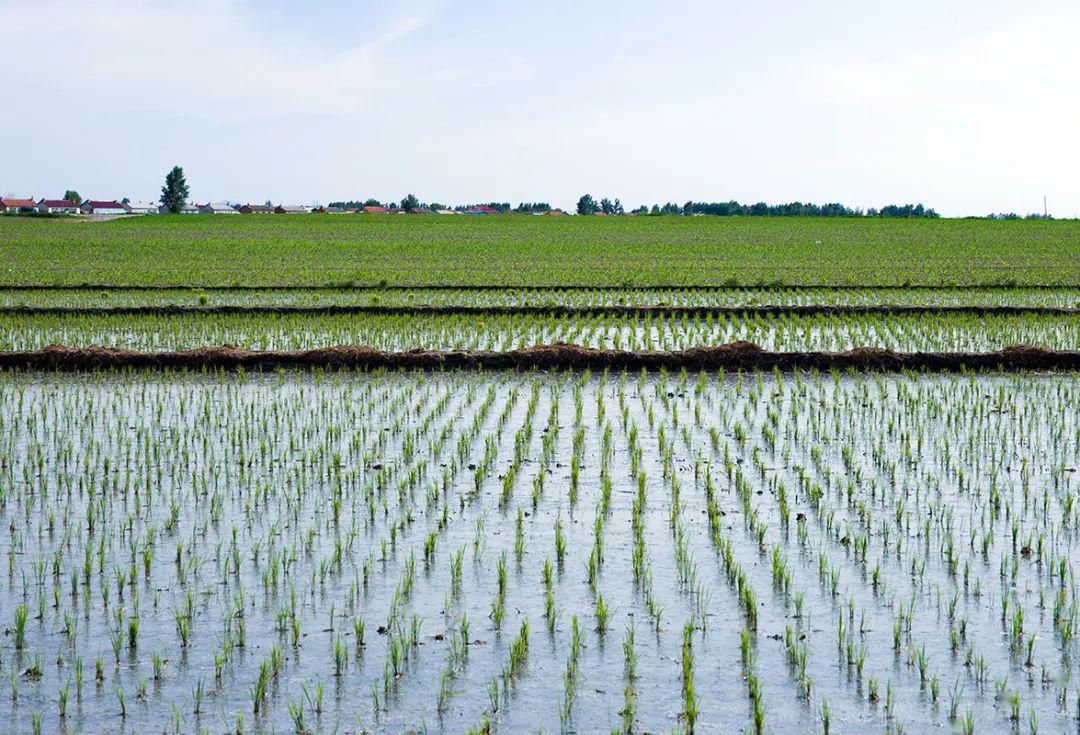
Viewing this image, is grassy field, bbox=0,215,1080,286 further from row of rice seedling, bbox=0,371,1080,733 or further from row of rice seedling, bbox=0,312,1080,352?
row of rice seedling, bbox=0,371,1080,733

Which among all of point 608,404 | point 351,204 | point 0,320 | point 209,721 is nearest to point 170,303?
point 0,320

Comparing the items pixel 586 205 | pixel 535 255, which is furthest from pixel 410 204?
pixel 535 255

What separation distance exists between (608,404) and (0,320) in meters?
8.51

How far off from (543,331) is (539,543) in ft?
25.5

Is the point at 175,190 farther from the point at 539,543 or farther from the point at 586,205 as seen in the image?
the point at 539,543

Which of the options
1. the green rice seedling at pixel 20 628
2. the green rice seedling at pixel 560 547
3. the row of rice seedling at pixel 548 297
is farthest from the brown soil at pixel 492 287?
the green rice seedling at pixel 20 628

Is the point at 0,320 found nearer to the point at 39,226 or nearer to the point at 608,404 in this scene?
the point at 608,404

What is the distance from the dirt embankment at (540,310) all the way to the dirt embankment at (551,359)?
12.2 feet

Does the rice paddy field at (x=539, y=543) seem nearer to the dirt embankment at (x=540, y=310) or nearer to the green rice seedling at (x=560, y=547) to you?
the green rice seedling at (x=560, y=547)

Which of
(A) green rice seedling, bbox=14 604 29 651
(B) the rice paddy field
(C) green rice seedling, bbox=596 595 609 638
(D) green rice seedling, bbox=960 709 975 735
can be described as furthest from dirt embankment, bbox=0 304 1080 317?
(D) green rice seedling, bbox=960 709 975 735

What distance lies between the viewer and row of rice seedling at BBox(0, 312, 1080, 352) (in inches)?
448

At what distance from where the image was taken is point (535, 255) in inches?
1059

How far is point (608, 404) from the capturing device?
8.46 meters

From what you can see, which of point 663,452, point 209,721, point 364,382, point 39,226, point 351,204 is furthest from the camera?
point 351,204
